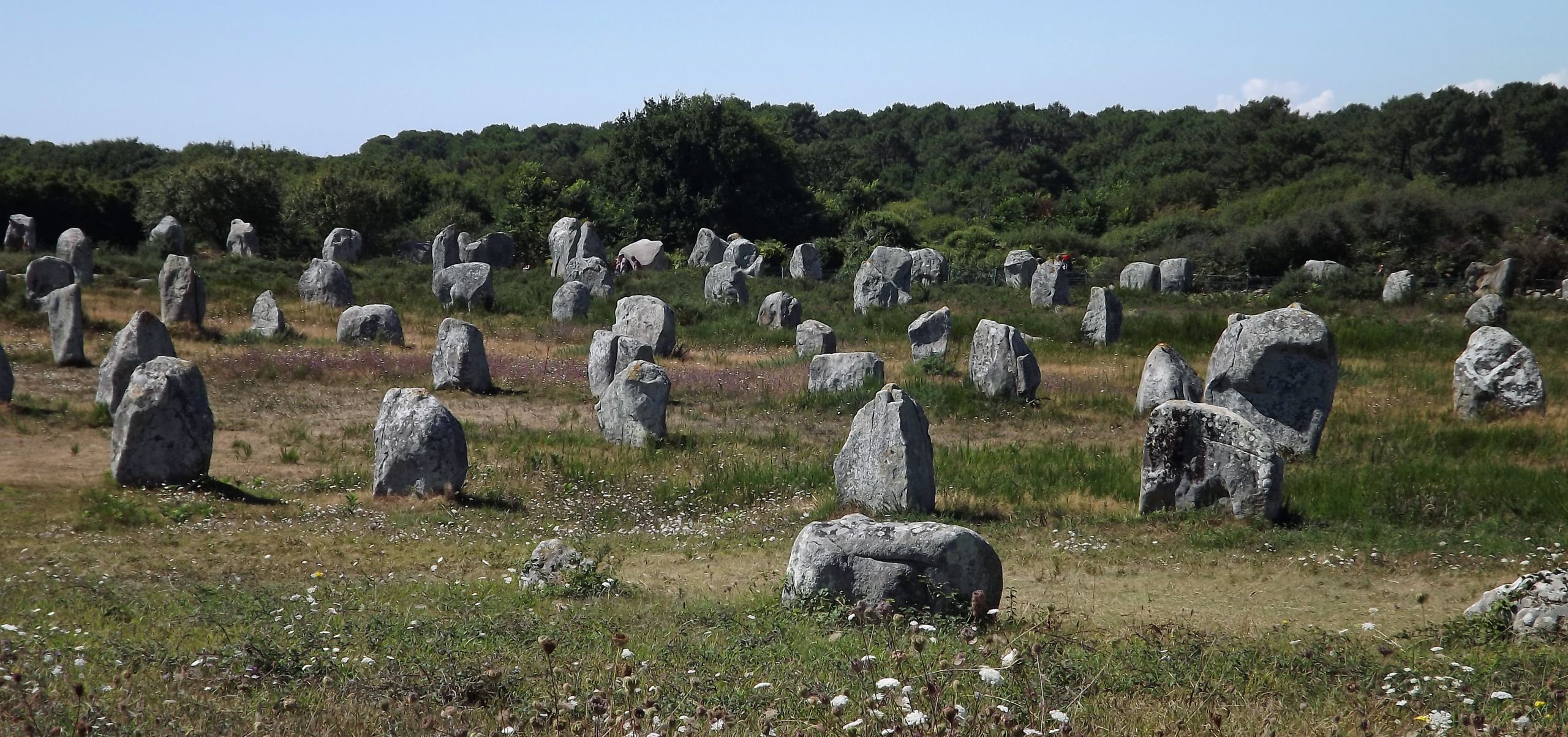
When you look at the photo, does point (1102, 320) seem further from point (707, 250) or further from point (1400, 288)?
point (707, 250)

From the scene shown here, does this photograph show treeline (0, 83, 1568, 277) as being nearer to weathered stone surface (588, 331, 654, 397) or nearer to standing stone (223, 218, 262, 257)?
standing stone (223, 218, 262, 257)

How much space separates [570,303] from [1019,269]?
17.4 meters

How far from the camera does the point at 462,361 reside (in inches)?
893

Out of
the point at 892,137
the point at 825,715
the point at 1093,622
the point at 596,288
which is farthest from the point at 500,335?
the point at 892,137

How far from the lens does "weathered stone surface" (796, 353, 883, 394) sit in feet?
72.9

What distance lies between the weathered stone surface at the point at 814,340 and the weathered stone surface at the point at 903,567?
18702mm

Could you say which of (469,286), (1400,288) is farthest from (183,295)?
(1400,288)

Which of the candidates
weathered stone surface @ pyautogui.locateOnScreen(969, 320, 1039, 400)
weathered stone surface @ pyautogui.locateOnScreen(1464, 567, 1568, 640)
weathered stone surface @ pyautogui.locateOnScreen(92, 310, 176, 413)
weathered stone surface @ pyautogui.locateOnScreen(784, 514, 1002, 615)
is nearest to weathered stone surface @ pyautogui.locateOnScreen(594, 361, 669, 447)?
weathered stone surface @ pyautogui.locateOnScreen(969, 320, 1039, 400)

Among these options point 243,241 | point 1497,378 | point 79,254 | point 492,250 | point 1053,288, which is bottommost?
point 1497,378

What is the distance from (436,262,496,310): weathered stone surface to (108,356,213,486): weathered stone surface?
19936 millimetres

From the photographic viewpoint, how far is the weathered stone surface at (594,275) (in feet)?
121

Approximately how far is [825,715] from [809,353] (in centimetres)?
2205

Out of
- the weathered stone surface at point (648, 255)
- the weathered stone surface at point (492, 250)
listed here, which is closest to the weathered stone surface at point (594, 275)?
the weathered stone surface at point (492, 250)

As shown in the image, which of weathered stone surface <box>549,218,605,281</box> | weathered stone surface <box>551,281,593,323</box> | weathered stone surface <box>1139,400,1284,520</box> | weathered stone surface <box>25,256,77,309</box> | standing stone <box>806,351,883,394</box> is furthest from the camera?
weathered stone surface <box>549,218,605,281</box>
